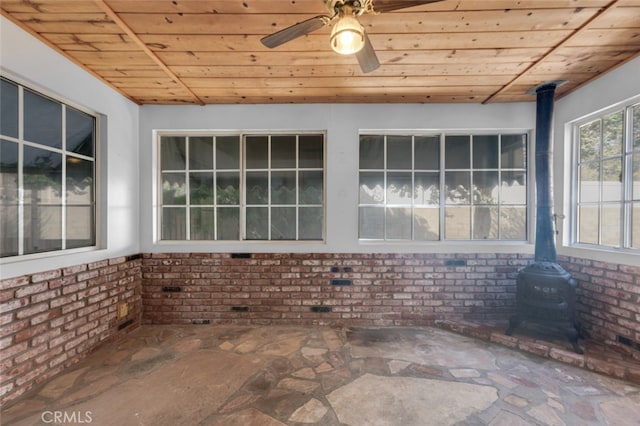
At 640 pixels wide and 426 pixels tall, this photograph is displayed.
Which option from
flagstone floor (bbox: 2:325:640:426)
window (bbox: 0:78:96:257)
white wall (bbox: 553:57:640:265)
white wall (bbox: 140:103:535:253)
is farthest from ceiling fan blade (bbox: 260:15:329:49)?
white wall (bbox: 553:57:640:265)

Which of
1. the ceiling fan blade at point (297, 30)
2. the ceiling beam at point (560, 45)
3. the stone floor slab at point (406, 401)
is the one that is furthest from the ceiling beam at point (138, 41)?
the ceiling beam at point (560, 45)

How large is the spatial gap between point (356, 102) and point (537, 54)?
1.72 meters

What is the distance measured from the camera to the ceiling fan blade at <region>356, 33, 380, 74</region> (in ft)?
5.57

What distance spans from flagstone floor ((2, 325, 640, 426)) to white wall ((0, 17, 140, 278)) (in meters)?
1.00

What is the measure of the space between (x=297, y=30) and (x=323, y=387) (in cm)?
252

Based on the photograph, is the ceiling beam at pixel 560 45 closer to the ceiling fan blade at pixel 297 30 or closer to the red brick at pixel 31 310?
the ceiling fan blade at pixel 297 30

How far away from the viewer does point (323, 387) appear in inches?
82.5

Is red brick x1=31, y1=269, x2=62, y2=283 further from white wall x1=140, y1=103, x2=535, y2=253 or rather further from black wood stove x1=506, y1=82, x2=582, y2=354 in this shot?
black wood stove x1=506, y1=82, x2=582, y2=354

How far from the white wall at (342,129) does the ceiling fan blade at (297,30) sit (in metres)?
1.64

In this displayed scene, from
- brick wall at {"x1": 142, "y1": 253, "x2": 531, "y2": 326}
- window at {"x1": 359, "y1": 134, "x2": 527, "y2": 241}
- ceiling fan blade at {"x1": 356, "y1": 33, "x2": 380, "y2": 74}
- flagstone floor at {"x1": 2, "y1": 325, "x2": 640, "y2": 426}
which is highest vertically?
ceiling fan blade at {"x1": 356, "y1": 33, "x2": 380, "y2": 74}

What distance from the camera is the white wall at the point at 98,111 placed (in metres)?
2.02

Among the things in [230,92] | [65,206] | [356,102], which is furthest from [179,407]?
[356,102]

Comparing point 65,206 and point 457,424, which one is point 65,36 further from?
point 457,424

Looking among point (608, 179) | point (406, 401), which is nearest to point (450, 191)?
point (608, 179)
